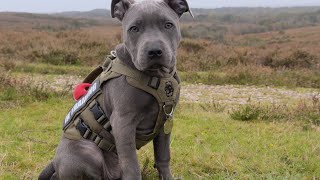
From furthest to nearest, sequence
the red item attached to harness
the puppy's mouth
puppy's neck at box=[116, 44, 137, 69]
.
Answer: the red item attached to harness → puppy's neck at box=[116, 44, 137, 69] → the puppy's mouth

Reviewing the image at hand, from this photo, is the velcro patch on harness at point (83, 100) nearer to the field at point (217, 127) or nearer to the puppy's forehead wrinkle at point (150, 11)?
the puppy's forehead wrinkle at point (150, 11)

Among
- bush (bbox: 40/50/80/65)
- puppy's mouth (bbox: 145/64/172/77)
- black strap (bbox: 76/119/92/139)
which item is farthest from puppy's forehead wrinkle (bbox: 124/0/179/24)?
bush (bbox: 40/50/80/65)

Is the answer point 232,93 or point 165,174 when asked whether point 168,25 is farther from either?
point 232,93

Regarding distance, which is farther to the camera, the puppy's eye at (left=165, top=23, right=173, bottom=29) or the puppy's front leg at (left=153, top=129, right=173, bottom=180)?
the puppy's front leg at (left=153, top=129, right=173, bottom=180)

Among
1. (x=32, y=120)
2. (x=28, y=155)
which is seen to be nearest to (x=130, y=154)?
(x=28, y=155)

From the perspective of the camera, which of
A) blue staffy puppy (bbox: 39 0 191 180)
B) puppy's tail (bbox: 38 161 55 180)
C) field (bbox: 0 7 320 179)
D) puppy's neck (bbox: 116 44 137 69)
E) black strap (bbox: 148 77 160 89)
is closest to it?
blue staffy puppy (bbox: 39 0 191 180)

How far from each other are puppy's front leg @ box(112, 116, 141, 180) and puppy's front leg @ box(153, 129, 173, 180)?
1.84ft

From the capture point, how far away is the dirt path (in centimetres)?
1311

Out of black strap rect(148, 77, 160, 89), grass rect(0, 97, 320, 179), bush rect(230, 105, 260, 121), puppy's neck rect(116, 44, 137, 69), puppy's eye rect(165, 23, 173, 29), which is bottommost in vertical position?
bush rect(230, 105, 260, 121)

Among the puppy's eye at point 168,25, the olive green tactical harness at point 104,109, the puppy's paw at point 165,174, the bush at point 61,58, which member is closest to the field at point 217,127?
the puppy's paw at point 165,174

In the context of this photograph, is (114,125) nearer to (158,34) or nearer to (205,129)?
(158,34)

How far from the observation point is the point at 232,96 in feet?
46.3

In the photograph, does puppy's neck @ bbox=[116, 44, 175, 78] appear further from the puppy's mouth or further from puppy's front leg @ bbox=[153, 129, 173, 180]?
puppy's front leg @ bbox=[153, 129, 173, 180]

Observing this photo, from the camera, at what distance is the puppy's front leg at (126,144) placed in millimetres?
3957
